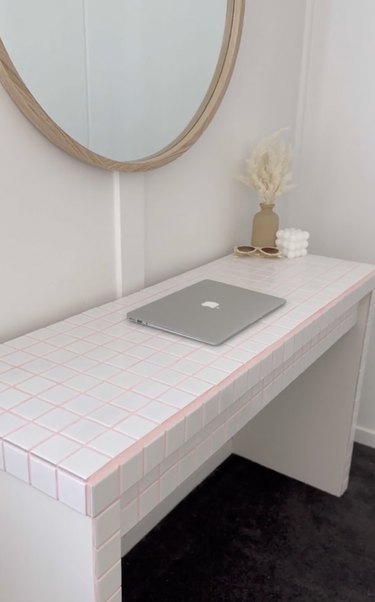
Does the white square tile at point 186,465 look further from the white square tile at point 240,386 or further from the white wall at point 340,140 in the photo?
the white wall at point 340,140

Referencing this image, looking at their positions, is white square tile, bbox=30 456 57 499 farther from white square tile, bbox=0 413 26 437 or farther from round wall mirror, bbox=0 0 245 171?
round wall mirror, bbox=0 0 245 171

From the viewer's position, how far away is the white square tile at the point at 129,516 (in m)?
0.77

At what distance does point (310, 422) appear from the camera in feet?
6.04

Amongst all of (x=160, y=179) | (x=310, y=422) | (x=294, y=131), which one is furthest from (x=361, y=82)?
(x=310, y=422)

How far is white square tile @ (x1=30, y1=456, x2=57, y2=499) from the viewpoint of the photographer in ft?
2.34

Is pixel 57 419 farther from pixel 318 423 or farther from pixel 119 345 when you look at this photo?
pixel 318 423

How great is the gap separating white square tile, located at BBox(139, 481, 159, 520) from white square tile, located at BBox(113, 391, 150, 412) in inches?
4.6

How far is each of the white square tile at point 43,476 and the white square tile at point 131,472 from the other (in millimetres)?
87

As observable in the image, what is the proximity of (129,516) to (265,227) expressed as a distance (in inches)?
42.9

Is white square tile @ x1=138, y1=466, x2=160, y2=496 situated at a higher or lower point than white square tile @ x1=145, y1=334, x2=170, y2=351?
lower

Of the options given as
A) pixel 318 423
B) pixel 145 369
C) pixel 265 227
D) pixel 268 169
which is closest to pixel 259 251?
pixel 265 227

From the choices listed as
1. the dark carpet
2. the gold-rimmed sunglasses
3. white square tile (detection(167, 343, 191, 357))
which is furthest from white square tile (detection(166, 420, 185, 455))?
the gold-rimmed sunglasses

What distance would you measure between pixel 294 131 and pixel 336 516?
4.23 feet

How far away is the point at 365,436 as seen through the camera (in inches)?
82.6
